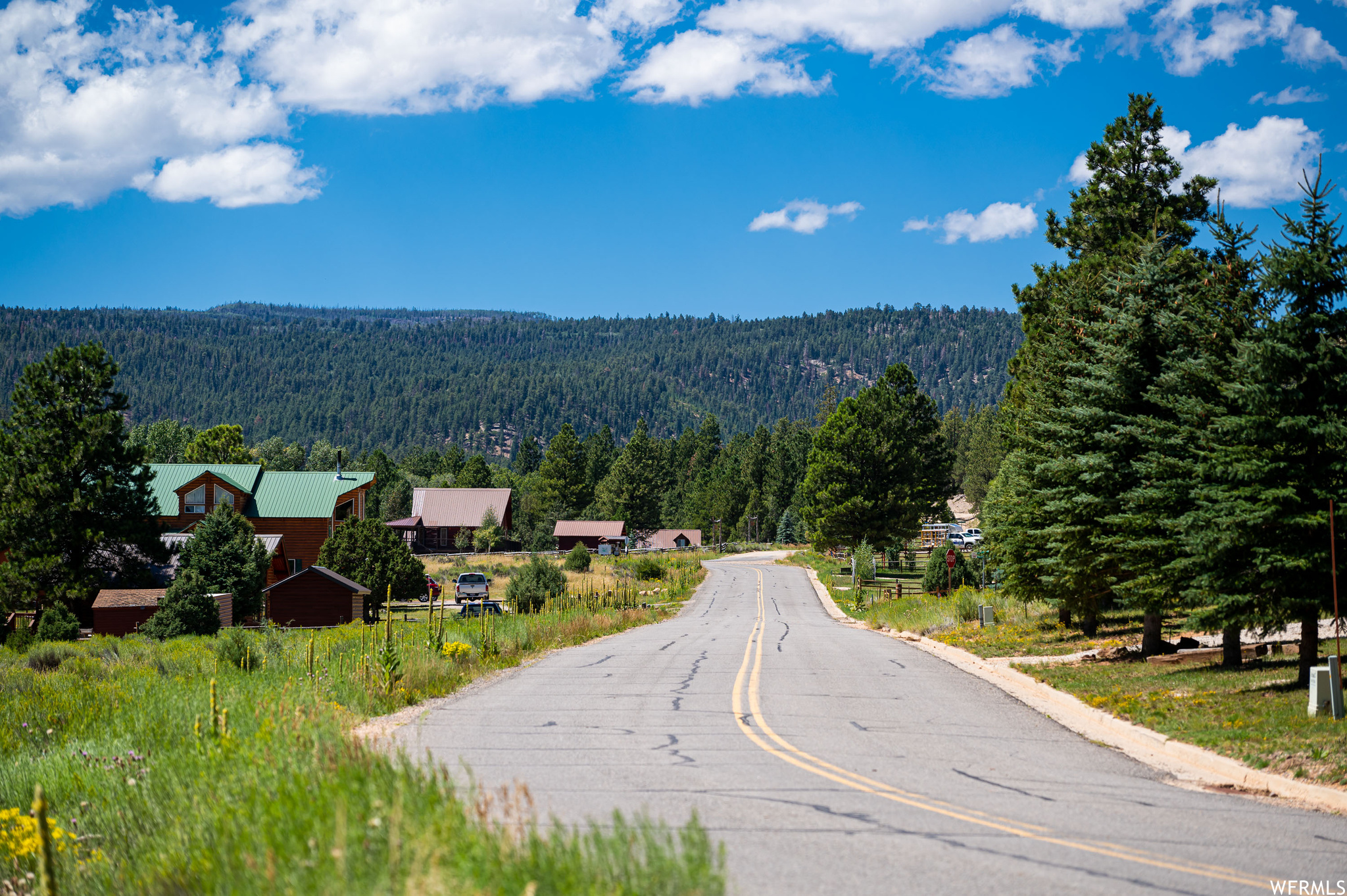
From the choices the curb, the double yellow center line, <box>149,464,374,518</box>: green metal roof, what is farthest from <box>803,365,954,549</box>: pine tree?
the double yellow center line

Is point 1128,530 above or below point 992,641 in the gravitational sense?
above

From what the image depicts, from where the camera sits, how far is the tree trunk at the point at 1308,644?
12.4 metres

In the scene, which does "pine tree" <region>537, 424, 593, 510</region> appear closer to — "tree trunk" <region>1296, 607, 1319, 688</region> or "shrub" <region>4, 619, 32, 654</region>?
"shrub" <region>4, 619, 32, 654</region>

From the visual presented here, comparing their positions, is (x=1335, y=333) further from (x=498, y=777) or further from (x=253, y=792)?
(x=253, y=792)

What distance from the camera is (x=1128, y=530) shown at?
1680 cm

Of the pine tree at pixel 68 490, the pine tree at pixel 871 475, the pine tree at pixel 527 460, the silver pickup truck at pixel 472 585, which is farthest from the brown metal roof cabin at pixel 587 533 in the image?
the pine tree at pixel 68 490

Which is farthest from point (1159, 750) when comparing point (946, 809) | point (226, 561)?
point (226, 561)

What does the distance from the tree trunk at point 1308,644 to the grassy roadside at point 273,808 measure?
1042 centimetres

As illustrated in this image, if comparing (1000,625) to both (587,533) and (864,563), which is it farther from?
(587,533)

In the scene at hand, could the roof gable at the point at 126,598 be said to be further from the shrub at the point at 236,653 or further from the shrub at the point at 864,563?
the shrub at the point at 864,563

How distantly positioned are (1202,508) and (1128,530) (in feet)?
11.5

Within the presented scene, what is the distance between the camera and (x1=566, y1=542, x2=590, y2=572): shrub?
232 feet

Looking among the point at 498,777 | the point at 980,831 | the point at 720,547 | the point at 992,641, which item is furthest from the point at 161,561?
the point at 720,547

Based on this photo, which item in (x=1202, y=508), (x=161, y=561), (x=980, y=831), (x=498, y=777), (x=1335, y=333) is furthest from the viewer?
(x=161, y=561)
